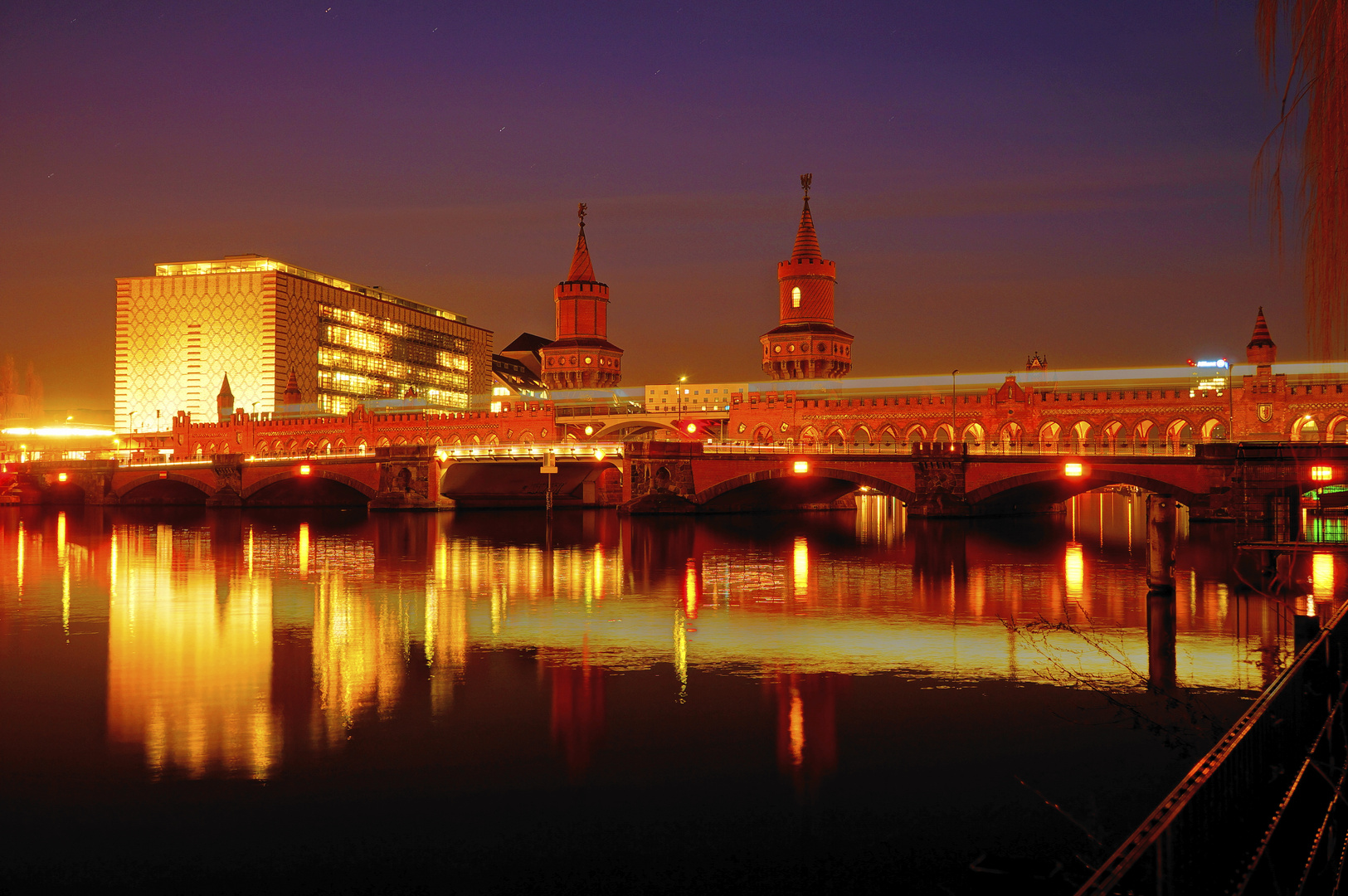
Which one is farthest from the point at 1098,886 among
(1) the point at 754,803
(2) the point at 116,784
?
(2) the point at 116,784

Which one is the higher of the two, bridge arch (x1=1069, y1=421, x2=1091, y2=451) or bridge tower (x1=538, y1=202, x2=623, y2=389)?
bridge tower (x1=538, y1=202, x2=623, y2=389)

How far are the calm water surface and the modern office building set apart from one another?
10581 cm

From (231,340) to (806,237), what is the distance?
74.7 m

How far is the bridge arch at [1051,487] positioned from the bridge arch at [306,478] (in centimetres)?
4487

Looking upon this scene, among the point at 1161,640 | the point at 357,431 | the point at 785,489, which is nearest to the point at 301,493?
the point at 357,431

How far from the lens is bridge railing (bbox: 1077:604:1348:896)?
20.0ft

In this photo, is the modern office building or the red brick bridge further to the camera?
the modern office building

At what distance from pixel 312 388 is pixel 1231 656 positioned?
133m

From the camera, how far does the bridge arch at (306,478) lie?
7938 centimetres

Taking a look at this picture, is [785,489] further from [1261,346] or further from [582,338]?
[582,338]

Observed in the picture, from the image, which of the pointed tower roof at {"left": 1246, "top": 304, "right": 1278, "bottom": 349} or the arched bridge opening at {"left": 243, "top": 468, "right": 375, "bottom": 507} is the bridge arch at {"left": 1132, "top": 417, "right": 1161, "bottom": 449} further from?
the arched bridge opening at {"left": 243, "top": 468, "right": 375, "bottom": 507}

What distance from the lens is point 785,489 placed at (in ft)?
227

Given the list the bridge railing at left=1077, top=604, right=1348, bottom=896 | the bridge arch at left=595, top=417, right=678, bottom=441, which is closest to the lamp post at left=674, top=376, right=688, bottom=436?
the bridge arch at left=595, top=417, right=678, bottom=441

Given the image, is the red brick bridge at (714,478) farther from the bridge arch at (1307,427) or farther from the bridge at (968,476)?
the bridge arch at (1307,427)
